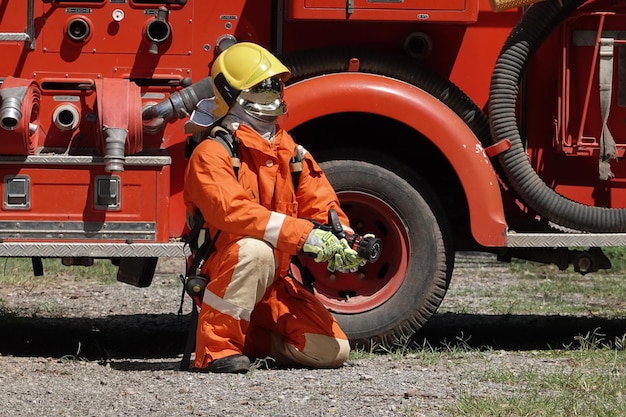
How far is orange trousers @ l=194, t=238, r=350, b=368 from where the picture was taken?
581cm

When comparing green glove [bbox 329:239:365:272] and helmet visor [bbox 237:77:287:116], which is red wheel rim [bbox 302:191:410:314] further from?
green glove [bbox 329:239:365:272]

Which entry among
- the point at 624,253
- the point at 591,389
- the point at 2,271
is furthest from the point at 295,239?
the point at 624,253

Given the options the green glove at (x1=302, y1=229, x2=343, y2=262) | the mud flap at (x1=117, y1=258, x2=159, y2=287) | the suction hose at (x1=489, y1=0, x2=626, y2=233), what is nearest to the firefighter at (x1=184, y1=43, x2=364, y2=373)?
the green glove at (x1=302, y1=229, x2=343, y2=262)

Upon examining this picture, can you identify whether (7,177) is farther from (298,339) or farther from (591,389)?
(591,389)

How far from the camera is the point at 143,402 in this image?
5.02 metres

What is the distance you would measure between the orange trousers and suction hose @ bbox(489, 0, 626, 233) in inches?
48.8

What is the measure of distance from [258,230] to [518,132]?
158cm

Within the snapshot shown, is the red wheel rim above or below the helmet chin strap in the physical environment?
below

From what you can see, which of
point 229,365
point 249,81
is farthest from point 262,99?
point 229,365

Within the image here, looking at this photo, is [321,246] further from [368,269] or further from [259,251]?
[368,269]

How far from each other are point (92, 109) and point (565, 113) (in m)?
2.43

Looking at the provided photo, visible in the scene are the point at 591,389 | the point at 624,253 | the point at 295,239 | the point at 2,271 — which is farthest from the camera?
the point at 624,253

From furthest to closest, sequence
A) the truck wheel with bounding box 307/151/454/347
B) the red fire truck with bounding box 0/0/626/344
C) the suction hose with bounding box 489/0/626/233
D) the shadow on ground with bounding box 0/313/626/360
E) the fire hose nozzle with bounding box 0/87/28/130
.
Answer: the shadow on ground with bounding box 0/313/626/360 < the truck wheel with bounding box 307/151/454/347 < the suction hose with bounding box 489/0/626/233 < the red fire truck with bounding box 0/0/626/344 < the fire hose nozzle with bounding box 0/87/28/130

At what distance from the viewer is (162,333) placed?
7.67 metres
